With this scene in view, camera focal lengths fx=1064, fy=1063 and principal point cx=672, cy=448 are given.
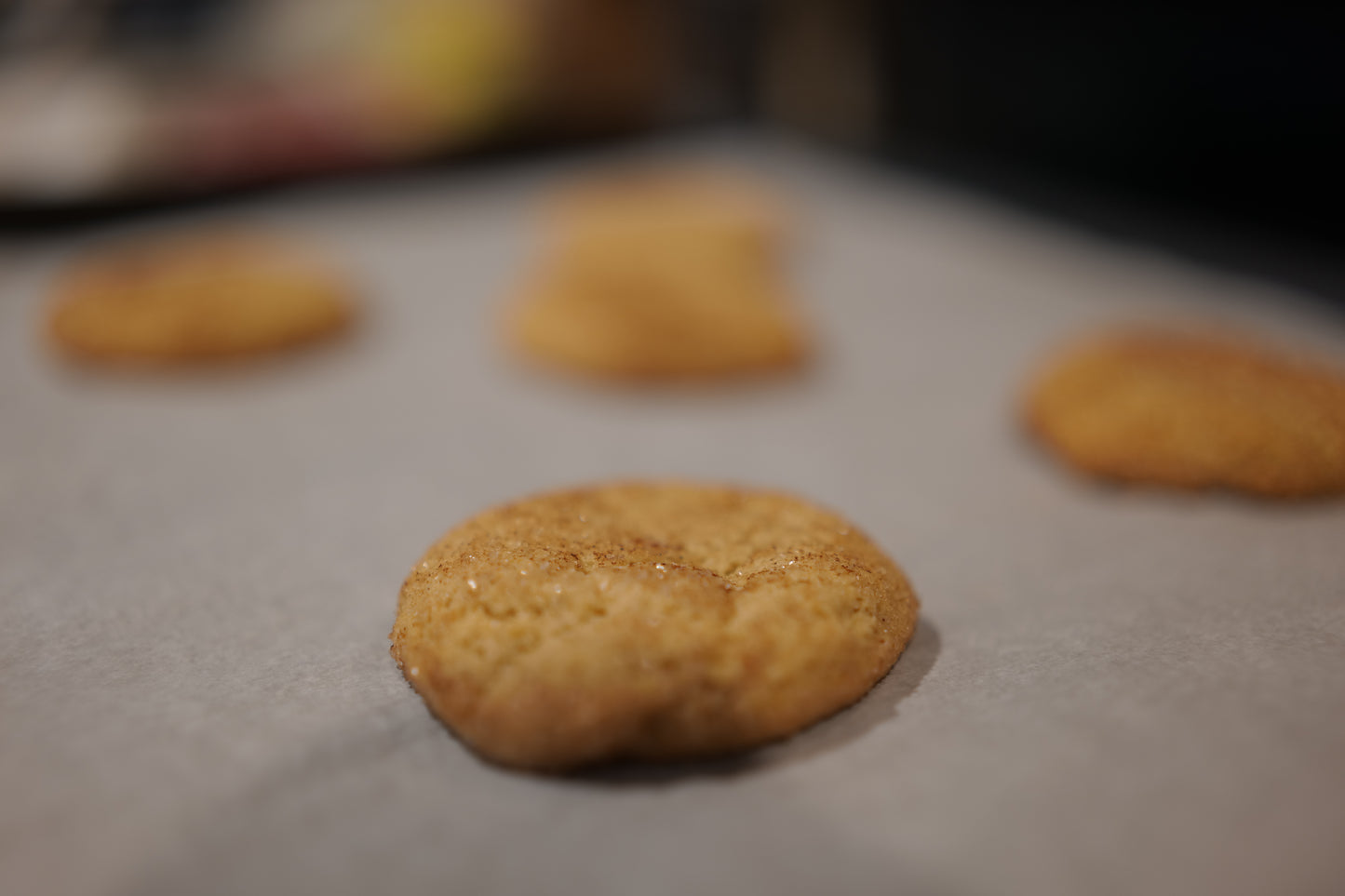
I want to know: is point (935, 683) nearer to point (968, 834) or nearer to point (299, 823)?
point (968, 834)

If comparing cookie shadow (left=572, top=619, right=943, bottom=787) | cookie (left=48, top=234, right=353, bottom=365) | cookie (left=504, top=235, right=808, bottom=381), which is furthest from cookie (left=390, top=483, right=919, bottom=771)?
cookie (left=48, top=234, right=353, bottom=365)

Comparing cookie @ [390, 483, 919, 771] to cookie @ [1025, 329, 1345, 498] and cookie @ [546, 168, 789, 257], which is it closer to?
cookie @ [1025, 329, 1345, 498]

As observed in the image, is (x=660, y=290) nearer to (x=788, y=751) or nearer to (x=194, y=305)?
(x=194, y=305)

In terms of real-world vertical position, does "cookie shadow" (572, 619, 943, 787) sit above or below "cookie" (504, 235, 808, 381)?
below

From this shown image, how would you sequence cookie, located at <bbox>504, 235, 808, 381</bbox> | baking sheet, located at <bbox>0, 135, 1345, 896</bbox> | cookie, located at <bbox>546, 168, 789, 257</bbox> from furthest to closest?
1. cookie, located at <bbox>546, 168, 789, 257</bbox>
2. cookie, located at <bbox>504, 235, 808, 381</bbox>
3. baking sheet, located at <bbox>0, 135, 1345, 896</bbox>

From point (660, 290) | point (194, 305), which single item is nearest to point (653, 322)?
point (660, 290)

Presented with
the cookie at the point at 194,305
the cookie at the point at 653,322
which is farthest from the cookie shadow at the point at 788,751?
the cookie at the point at 194,305
